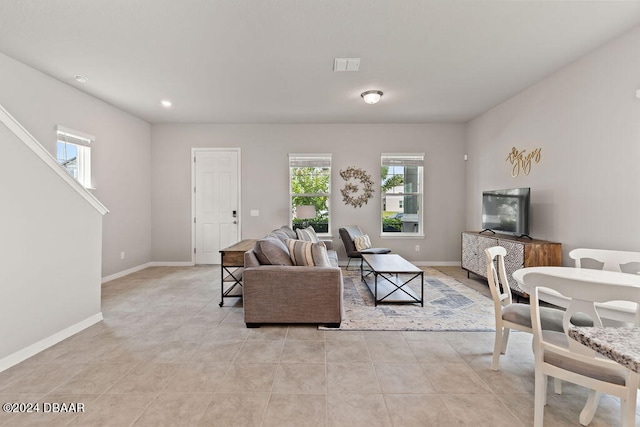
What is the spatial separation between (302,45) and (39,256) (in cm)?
297

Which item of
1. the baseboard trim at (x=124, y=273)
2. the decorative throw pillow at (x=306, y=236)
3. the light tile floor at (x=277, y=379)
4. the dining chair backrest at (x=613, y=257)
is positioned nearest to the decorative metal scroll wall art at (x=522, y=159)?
the dining chair backrest at (x=613, y=257)

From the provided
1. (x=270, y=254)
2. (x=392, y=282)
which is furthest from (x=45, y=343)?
(x=392, y=282)

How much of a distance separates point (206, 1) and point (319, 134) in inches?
137

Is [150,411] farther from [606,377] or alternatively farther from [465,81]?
[465,81]

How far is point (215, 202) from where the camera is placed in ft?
18.5

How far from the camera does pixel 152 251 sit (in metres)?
5.63

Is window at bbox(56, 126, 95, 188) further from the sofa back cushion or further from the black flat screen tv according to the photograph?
the black flat screen tv

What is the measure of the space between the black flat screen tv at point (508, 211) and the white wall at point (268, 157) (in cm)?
138

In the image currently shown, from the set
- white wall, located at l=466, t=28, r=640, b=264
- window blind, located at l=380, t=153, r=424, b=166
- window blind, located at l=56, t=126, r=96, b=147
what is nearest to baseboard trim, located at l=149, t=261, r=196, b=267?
window blind, located at l=56, t=126, r=96, b=147

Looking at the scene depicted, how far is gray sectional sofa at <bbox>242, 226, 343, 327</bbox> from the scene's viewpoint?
9.07 ft

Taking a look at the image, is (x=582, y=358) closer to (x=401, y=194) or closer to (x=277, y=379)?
(x=277, y=379)

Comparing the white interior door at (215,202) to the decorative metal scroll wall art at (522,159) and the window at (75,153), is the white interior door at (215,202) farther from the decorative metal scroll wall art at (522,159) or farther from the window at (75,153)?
the decorative metal scroll wall art at (522,159)

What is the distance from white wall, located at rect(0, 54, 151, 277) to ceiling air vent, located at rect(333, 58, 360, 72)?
322 centimetres

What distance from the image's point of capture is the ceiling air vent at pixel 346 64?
3.12 meters
